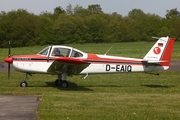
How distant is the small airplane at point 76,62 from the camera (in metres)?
15.1

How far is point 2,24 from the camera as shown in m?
76.5

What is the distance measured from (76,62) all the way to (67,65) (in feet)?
3.00

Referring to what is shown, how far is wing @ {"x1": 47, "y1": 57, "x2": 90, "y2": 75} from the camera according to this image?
14.0 metres

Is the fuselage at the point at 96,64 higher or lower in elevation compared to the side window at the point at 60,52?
lower

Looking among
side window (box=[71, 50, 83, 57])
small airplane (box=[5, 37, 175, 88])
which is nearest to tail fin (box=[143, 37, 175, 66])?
small airplane (box=[5, 37, 175, 88])

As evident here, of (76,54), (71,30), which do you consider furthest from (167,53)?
(71,30)

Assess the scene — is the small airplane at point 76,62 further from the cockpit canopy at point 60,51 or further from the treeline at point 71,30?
the treeline at point 71,30

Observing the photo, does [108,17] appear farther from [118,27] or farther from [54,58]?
[54,58]

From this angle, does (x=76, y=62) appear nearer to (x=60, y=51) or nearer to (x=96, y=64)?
(x=60, y=51)

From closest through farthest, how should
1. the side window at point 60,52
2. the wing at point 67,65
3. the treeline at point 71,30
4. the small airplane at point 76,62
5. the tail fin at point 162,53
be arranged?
the wing at point 67,65 → the small airplane at point 76,62 → the side window at point 60,52 → the tail fin at point 162,53 → the treeline at point 71,30

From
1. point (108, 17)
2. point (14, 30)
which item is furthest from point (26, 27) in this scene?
point (108, 17)

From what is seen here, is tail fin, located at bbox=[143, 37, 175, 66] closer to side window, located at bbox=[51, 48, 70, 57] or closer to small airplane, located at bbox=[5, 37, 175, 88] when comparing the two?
small airplane, located at bbox=[5, 37, 175, 88]

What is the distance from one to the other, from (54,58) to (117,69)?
8.97 feet

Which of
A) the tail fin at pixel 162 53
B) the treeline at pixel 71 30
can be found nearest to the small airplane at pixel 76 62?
the tail fin at pixel 162 53
